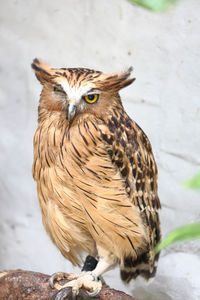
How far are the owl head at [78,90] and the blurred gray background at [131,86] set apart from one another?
1.80ft

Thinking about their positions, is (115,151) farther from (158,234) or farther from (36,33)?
(36,33)

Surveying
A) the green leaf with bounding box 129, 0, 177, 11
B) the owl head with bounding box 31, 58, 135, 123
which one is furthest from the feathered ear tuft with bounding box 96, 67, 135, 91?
the green leaf with bounding box 129, 0, 177, 11

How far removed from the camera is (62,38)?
1998mm

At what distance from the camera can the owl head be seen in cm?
112

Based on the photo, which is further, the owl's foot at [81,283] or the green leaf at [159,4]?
the owl's foot at [81,283]

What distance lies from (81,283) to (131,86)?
928 mm

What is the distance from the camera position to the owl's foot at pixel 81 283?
45.7 inches

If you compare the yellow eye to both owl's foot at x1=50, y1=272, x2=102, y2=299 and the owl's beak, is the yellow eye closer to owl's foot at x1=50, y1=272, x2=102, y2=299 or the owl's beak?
the owl's beak

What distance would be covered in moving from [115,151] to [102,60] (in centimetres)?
80

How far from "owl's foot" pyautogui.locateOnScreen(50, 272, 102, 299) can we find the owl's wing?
0.22 meters

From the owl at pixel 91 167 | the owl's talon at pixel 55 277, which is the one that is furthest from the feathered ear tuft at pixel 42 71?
the owl's talon at pixel 55 277

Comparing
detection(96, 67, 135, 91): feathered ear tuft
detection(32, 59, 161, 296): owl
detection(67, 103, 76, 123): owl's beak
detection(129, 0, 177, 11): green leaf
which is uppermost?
detection(129, 0, 177, 11): green leaf

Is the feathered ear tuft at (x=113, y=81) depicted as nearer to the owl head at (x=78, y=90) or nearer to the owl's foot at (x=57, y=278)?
the owl head at (x=78, y=90)

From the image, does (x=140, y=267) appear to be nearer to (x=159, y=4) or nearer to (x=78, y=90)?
(x=78, y=90)
